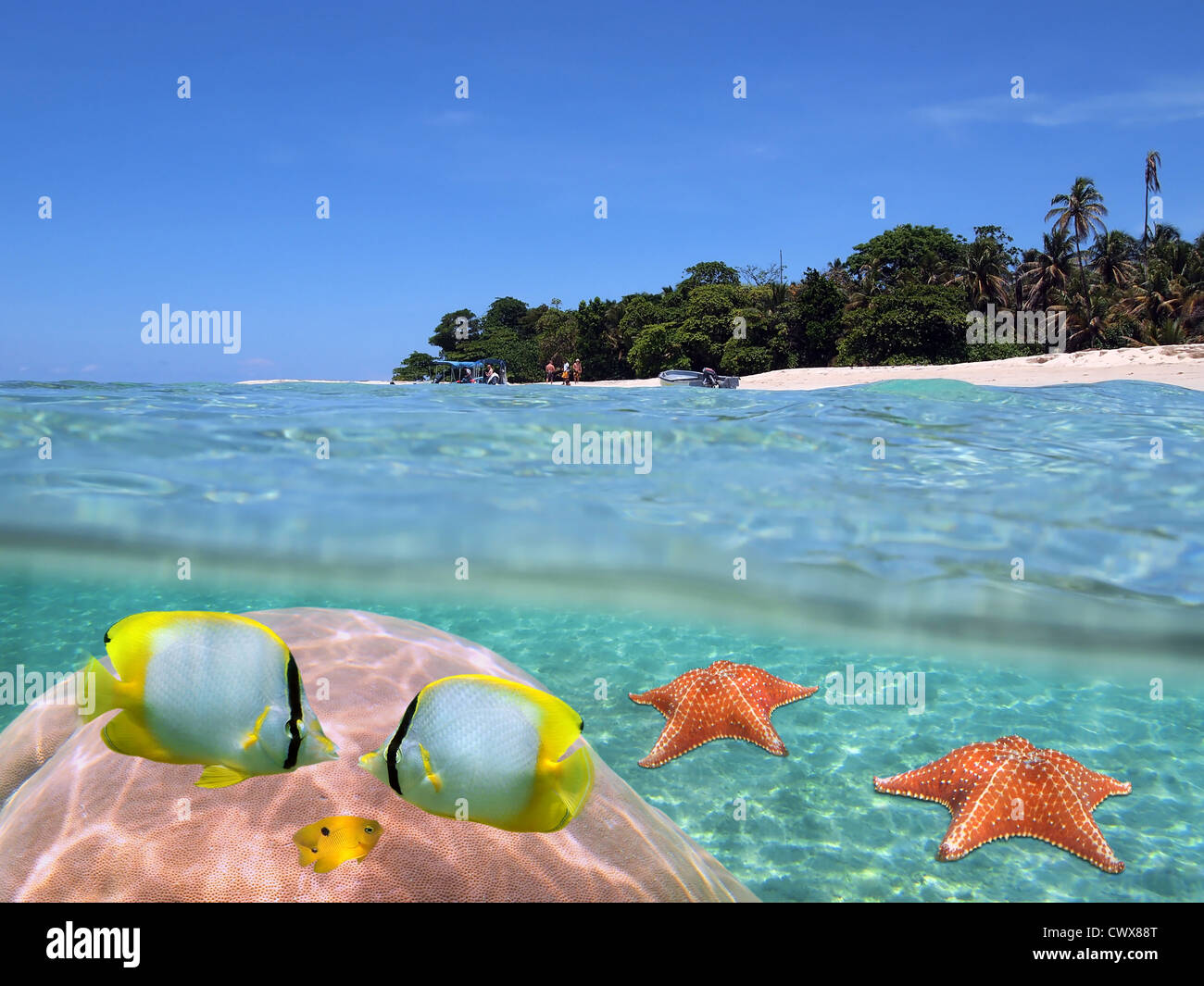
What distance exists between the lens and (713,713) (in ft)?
18.7

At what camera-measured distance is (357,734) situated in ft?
10.1

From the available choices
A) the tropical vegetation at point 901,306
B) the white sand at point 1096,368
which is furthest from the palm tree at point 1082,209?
the white sand at point 1096,368

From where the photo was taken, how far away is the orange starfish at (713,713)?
18.4 feet

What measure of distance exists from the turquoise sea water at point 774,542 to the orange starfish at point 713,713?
1.29 ft

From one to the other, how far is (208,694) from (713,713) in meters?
4.86

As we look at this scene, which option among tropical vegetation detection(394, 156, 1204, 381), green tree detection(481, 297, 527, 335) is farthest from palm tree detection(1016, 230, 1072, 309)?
green tree detection(481, 297, 527, 335)

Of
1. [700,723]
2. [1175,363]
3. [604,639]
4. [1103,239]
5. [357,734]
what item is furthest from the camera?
[1103,239]

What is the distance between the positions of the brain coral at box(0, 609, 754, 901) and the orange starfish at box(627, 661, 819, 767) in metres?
2.22

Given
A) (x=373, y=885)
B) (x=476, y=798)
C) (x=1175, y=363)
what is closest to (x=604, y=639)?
(x=373, y=885)

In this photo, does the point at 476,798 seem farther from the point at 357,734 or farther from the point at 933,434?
the point at 933,434

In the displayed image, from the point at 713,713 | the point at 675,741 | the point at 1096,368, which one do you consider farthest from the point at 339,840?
the point at 1096,368

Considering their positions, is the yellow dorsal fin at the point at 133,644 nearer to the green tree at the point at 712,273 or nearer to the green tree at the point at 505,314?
the green tree at the point at 712,273
